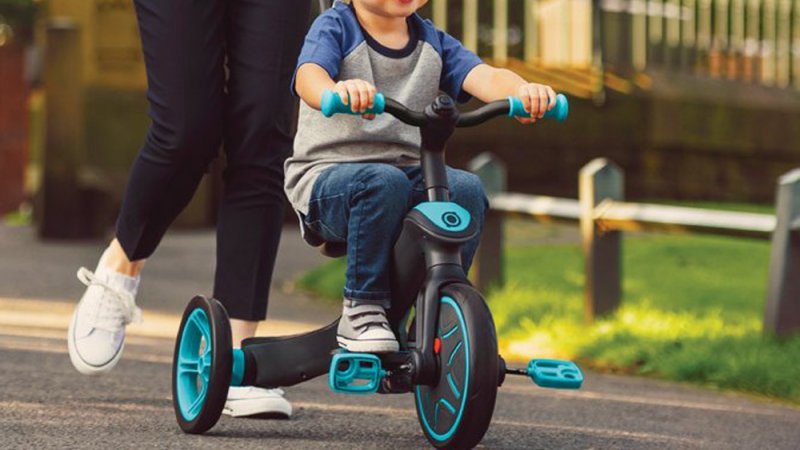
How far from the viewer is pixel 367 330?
3371 mm

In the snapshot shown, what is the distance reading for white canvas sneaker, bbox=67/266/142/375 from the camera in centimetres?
401

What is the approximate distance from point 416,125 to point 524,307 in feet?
12.0

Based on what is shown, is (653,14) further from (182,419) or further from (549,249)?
(182,419)

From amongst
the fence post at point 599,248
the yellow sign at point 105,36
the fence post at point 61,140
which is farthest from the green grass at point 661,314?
the yellow sign at point 105,36

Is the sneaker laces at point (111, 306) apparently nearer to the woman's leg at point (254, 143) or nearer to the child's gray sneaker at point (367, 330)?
the woman's leg at point (254, 143)

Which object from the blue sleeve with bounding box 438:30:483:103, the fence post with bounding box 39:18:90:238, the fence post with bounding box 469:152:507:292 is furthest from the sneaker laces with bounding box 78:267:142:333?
the fence post with bounding box 39:18:90:238

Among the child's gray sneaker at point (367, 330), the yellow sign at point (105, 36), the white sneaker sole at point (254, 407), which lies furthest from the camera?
the yellow sign at point (105, 36)

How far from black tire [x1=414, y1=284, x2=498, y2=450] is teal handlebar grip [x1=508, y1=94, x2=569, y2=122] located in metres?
0.39

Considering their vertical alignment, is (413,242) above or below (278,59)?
below

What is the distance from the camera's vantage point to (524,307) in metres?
6.91

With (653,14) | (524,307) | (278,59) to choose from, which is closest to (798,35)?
(653,14)

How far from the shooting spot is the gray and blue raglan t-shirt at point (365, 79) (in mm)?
3498

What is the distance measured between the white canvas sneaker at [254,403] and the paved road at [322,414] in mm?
33

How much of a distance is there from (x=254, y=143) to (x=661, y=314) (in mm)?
3192
